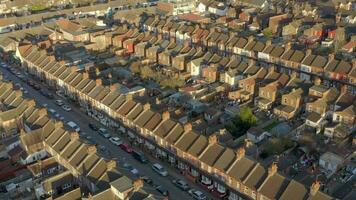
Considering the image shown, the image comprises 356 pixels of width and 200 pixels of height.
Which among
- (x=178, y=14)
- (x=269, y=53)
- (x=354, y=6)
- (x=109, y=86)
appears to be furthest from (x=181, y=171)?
(x=354, y=6)

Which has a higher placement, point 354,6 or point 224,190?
point 354,6

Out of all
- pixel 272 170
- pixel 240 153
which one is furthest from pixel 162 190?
pixel 272 170

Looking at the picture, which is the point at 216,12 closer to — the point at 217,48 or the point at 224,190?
the point at 217,48

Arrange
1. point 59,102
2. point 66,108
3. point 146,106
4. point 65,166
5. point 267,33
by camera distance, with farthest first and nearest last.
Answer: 1. point 267,33
2. point 59,102
3. point 66,108
4. point 146,106
5. point 65,166

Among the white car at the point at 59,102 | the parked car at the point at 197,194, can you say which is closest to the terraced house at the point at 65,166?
the parked car at the point at 197,194

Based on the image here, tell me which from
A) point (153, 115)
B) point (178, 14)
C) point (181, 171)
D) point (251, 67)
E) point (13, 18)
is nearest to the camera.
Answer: point (181, 171)

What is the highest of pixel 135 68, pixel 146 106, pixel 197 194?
pixel 146 106

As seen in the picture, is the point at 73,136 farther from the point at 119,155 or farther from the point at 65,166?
the point at 119,155
